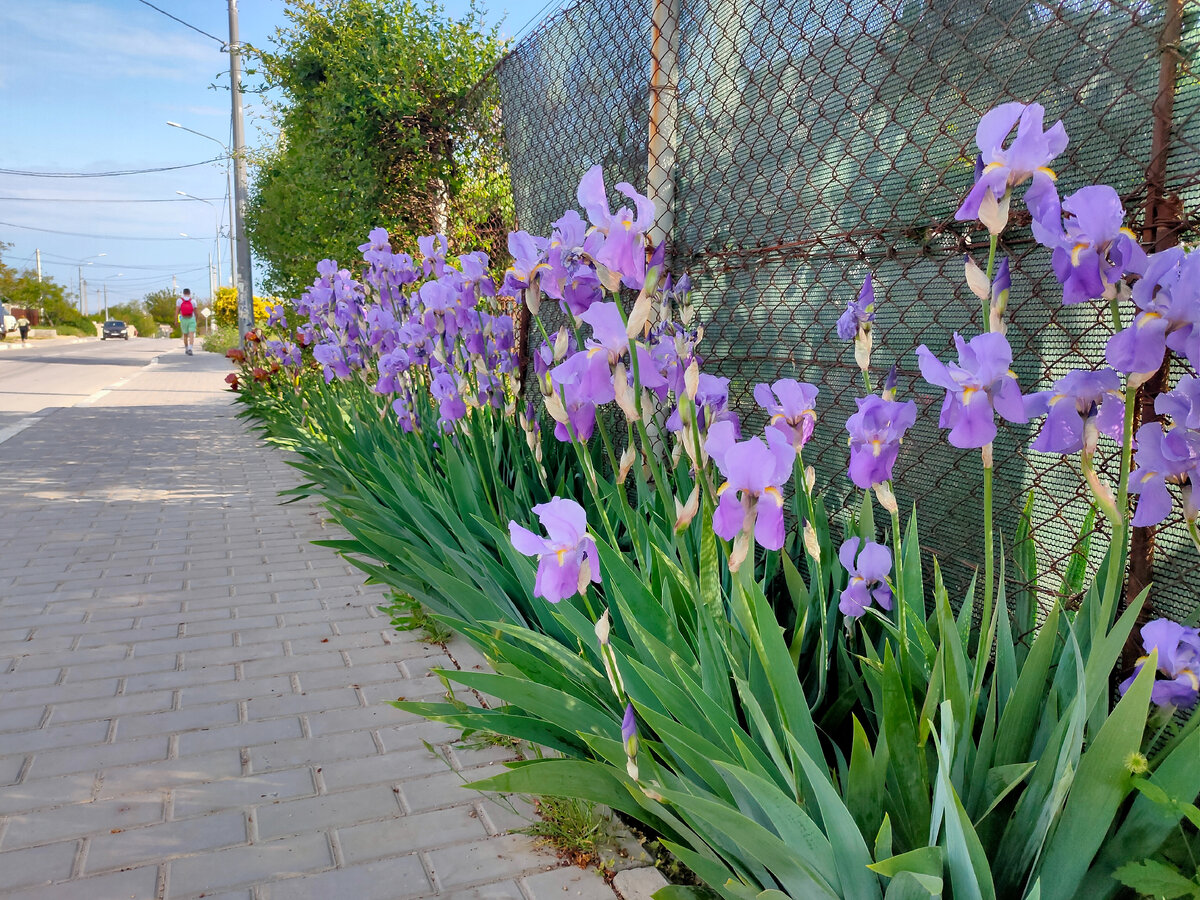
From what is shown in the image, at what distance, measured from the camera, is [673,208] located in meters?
3.07

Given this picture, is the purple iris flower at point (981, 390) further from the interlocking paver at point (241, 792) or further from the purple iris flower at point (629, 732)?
the interlocking paver at point (241, 792)

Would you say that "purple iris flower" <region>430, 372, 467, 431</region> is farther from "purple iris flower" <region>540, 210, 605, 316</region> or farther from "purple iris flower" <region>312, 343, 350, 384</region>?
Result: "purple iris flower" <region>312, 343, 350, 384</region>

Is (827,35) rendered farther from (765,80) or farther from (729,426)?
(729,426)

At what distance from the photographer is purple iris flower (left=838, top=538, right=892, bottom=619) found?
5.10 ft

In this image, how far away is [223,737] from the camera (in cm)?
222

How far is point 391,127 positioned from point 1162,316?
18.1 feet

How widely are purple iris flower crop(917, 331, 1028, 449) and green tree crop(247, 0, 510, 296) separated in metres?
4.38

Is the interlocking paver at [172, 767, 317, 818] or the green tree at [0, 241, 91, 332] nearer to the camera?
the interlocking paver at [172, 767, 317, 818]

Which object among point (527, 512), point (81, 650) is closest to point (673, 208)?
point (527, 512)

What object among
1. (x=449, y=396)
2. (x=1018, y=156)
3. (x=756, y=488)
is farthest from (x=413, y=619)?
(x=1018, y=156)

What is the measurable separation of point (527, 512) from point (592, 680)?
1.07 metres

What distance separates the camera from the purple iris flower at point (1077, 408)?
109cm

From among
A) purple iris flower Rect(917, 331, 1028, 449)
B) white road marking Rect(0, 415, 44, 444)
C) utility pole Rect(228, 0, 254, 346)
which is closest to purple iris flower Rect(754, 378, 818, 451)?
purple iris flower Rect(917, 331, 1028, 449)

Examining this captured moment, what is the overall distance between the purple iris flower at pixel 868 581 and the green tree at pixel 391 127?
4.06 meters
